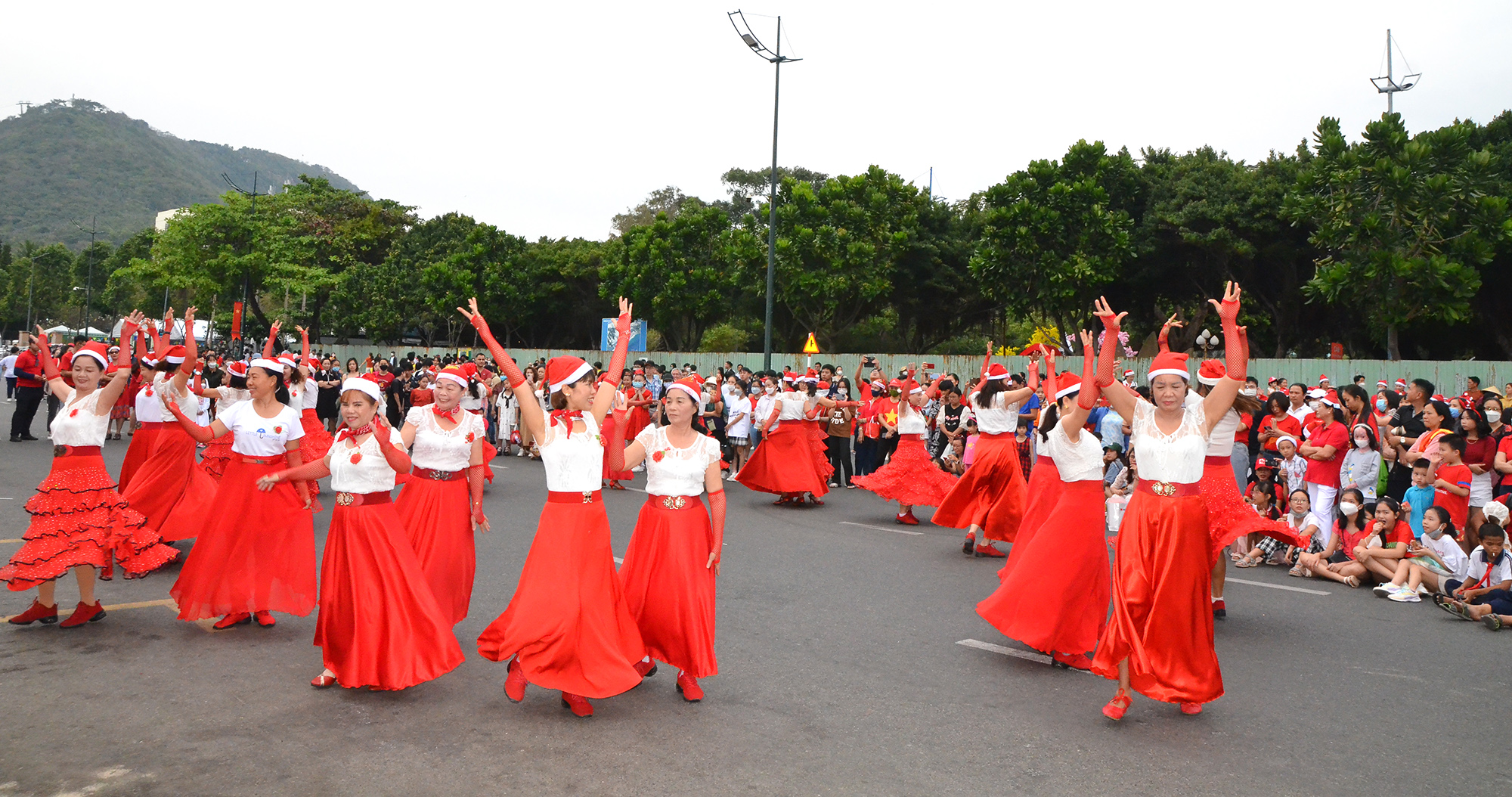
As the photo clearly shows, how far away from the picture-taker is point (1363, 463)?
434 inches

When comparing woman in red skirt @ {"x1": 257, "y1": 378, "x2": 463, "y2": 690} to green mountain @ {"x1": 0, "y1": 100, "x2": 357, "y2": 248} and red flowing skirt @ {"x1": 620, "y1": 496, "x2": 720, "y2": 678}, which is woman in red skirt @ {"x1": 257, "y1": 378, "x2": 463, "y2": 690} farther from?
green mountain @ {"x1": 0, "y1": 100, "x2": 357, "y2": 248}

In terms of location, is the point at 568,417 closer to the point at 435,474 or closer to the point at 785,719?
the point at 435,474

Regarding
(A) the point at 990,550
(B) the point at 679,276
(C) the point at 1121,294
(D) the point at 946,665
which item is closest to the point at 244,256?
(B) the point at 679,276

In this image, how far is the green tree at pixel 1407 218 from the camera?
22.1m

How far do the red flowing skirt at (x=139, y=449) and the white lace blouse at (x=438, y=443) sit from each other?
3.75 metres

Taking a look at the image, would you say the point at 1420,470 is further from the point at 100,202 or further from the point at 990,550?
the point at 100,202

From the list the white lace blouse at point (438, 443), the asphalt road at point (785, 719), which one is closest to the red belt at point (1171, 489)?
the asphalt road at point (785, 719)

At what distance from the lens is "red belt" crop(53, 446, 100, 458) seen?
6.63m

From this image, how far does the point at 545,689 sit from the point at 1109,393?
136 inches

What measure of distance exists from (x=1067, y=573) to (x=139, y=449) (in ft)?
24.9

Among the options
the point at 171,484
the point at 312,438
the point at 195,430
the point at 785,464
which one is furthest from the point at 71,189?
the point at 195,430

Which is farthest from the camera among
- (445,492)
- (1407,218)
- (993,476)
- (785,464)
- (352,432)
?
(1407,218)

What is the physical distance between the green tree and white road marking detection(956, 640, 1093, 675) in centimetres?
1973

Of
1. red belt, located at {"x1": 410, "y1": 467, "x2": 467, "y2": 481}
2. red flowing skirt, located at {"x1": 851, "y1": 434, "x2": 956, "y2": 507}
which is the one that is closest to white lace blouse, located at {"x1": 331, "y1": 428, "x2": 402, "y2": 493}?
red belt, located at {"x1": 410, "y1": 467, "x2": 467, "y2": 481}
